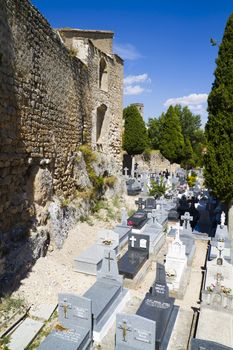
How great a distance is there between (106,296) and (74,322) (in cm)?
93

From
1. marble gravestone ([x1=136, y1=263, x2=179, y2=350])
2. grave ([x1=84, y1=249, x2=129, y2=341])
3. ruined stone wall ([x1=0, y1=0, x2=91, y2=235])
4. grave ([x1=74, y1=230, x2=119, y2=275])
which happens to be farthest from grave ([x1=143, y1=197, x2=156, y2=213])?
marble gravestone ([x1=136, y1=263, x2=179, y2=350])

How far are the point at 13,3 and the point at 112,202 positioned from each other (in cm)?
856

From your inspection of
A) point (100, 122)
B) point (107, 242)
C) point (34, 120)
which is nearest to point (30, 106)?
point (34, 120)

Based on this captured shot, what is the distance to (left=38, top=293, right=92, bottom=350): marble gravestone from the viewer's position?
448cm

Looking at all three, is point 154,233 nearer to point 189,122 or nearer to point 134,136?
point 134,136

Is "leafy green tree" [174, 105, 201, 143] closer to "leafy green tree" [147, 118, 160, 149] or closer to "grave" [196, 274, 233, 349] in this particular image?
"leafy green tree" [147, 118, 160, 149]

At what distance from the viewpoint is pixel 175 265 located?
748 centimetres

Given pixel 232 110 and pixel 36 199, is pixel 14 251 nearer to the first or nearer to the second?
Result: pixel 36 199

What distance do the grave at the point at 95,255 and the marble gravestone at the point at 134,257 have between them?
1.57ft

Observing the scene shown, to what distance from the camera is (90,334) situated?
15.6ft

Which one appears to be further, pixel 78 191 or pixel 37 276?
pixel 78 191

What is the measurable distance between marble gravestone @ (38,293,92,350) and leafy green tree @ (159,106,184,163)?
2907 cm

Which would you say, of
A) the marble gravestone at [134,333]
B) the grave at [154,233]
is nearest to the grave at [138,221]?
the grave at [154,233]

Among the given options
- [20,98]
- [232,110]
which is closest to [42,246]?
[20,98]
